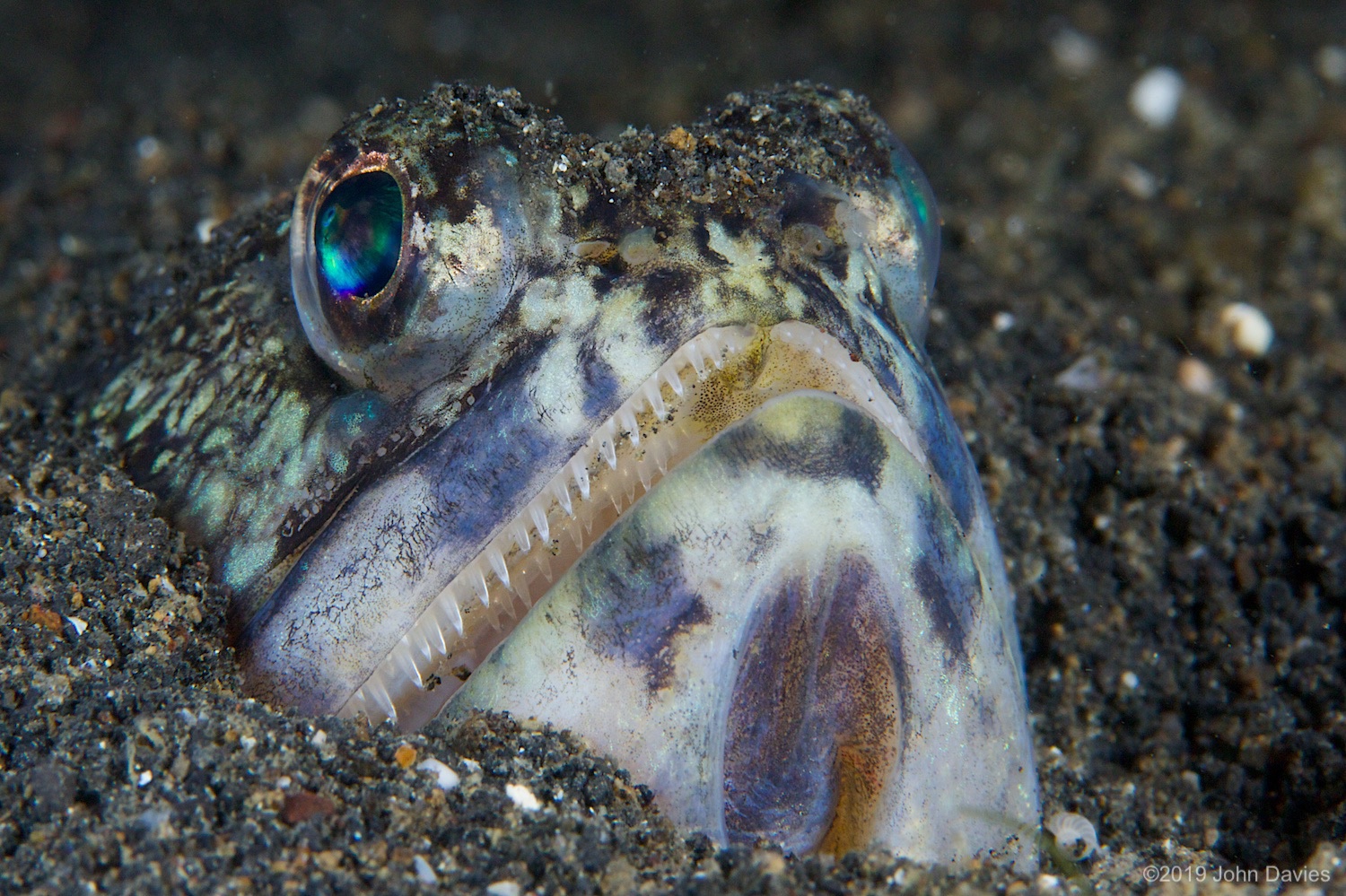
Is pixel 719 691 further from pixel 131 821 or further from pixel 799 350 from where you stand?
pixel 131 821

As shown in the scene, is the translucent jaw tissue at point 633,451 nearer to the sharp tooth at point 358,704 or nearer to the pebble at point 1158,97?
the sharp tooth at point 358,704

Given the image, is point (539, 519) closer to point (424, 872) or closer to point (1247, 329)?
point (424, 872)

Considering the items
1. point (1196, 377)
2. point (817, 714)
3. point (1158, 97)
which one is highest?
point (1158, 97)

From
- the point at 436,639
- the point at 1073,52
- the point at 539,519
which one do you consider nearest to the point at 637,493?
the point at 539,519

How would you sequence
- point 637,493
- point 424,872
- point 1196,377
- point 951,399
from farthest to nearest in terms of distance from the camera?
point 1196,377 < point 951,399 < point 637,493 < point 424,872

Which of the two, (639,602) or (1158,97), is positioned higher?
(1158,97)

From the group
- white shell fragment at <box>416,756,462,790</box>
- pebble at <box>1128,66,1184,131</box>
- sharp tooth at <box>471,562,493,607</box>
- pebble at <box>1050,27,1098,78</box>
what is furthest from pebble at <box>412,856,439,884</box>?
pebble at <box>1050,27,1098,78</box>

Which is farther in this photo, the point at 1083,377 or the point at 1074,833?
the point at 1083,377

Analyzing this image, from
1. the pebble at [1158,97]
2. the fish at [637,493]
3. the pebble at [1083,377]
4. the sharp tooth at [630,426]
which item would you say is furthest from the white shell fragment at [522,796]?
the pebble at [1158,97]
